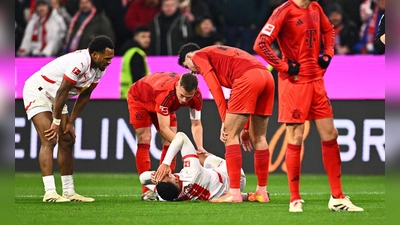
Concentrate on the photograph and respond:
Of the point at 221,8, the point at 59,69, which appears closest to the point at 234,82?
the point at 59,69

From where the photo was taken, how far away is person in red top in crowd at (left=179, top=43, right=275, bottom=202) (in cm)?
941

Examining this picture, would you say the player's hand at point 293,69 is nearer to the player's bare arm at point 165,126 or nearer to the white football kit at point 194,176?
the white football kit at point 194,176

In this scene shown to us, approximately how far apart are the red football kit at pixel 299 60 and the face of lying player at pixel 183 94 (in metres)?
1.71

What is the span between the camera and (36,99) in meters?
10.0

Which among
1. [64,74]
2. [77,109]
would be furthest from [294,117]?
[77,109]

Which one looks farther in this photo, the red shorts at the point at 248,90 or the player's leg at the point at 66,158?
the player's leg at the point at 66,158

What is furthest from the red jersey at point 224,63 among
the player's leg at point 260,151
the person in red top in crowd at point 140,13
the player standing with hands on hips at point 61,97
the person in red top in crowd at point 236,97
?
the person in red top in crowd at point 140,13

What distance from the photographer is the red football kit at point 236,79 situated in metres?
9.38

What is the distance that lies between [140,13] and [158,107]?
8.12 metres

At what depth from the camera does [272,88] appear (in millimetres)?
9797

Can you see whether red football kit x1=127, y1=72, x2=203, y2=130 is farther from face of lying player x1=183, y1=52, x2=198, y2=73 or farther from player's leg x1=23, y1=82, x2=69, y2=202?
player's leg x1=23, y1=82, x2=69, y2=202

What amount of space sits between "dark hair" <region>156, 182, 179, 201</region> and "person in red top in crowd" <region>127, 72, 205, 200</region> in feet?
1.98

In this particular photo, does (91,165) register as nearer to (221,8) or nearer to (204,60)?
(221,8)

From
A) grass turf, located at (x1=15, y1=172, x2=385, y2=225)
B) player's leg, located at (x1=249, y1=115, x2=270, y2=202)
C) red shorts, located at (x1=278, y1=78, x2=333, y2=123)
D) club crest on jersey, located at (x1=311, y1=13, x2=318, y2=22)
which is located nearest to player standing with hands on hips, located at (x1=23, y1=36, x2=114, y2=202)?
grass turf, located at (x1=15, y1=172, x2=385, y2=225)
